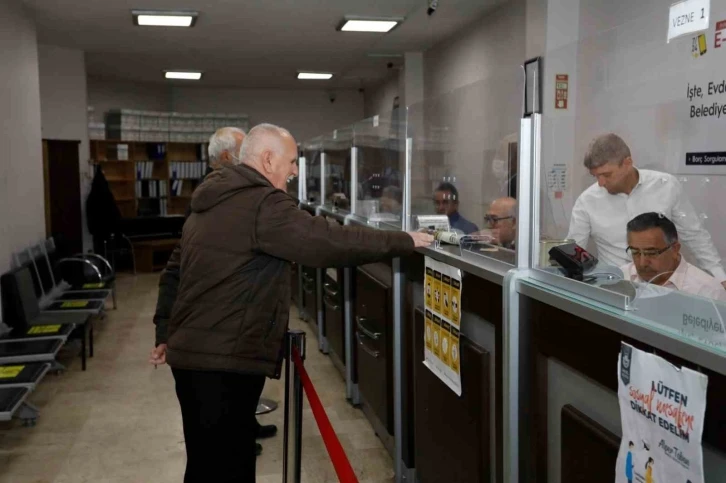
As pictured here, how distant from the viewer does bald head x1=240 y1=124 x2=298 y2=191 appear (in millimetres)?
2324

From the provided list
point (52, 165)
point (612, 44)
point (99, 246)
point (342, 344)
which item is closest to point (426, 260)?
point (612, 44)

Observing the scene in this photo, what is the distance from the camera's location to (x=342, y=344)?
14.5 feet

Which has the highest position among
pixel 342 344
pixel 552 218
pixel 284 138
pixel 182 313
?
pixel 284 138

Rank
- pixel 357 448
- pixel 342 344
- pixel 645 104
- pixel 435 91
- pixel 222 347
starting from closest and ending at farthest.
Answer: pixel 645 104 → pixel 222 347 → pixel 357 448 → pixel 342 344 → pixel 435 91

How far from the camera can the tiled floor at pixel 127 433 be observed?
10.9ft

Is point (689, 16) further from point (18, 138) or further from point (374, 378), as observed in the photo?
point (18, 138)

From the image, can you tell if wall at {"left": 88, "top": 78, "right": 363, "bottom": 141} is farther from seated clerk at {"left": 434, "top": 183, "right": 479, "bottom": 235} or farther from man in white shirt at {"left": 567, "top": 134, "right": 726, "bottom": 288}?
man in white shirt at {"left": 567, "top": 134, "right": 726, "bottom": 288}

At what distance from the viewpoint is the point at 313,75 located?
11398 millimetres

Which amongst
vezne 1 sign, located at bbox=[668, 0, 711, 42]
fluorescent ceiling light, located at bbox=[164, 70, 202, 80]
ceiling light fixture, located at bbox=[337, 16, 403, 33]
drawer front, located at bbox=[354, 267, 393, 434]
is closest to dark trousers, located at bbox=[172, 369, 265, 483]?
drawer front, located at bbox=[354, 267, 393, 434]

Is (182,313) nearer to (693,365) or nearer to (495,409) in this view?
(495,409)

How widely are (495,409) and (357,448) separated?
169cm

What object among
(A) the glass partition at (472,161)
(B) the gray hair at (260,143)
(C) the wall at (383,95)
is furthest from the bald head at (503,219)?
(C) the wall at (383,95)

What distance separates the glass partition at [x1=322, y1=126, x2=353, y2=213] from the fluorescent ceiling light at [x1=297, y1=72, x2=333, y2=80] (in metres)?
5.69

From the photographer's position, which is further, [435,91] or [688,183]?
[435,91]
